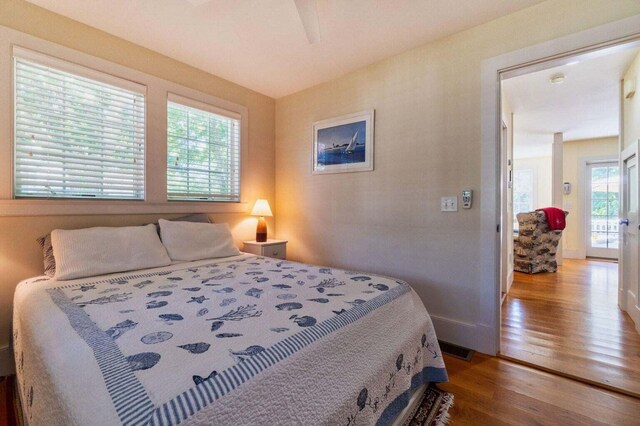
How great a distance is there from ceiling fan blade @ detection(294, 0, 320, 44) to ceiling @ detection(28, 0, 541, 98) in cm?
5

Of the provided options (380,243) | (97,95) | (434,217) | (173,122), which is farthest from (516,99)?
(97,95)

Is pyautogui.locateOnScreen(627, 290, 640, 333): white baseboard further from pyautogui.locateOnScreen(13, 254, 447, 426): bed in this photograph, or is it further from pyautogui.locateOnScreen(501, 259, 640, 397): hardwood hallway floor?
pyautogui.locateOnScreen(13, 254, 447, 426): bed

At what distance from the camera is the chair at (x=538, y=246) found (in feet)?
15.5

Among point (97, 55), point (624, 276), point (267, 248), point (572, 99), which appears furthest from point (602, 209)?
point (97, 55)

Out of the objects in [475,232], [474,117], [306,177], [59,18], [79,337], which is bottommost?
[79,337]

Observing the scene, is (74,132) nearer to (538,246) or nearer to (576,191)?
(538,246)

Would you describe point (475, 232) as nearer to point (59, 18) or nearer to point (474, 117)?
point (474, 117)

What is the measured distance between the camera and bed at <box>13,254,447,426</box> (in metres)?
0.69

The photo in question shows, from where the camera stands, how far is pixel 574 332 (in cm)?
246

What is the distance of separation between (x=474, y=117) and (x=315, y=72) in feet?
5.28

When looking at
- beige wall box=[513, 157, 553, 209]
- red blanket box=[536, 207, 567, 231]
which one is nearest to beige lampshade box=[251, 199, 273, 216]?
red blanket box=[536, 207, 567, 231]

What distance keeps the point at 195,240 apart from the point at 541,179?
8.23 metres

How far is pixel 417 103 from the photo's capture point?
8.10 ft

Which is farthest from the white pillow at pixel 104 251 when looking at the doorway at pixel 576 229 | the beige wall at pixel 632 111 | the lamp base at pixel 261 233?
the beige wall at pixel 632 111
